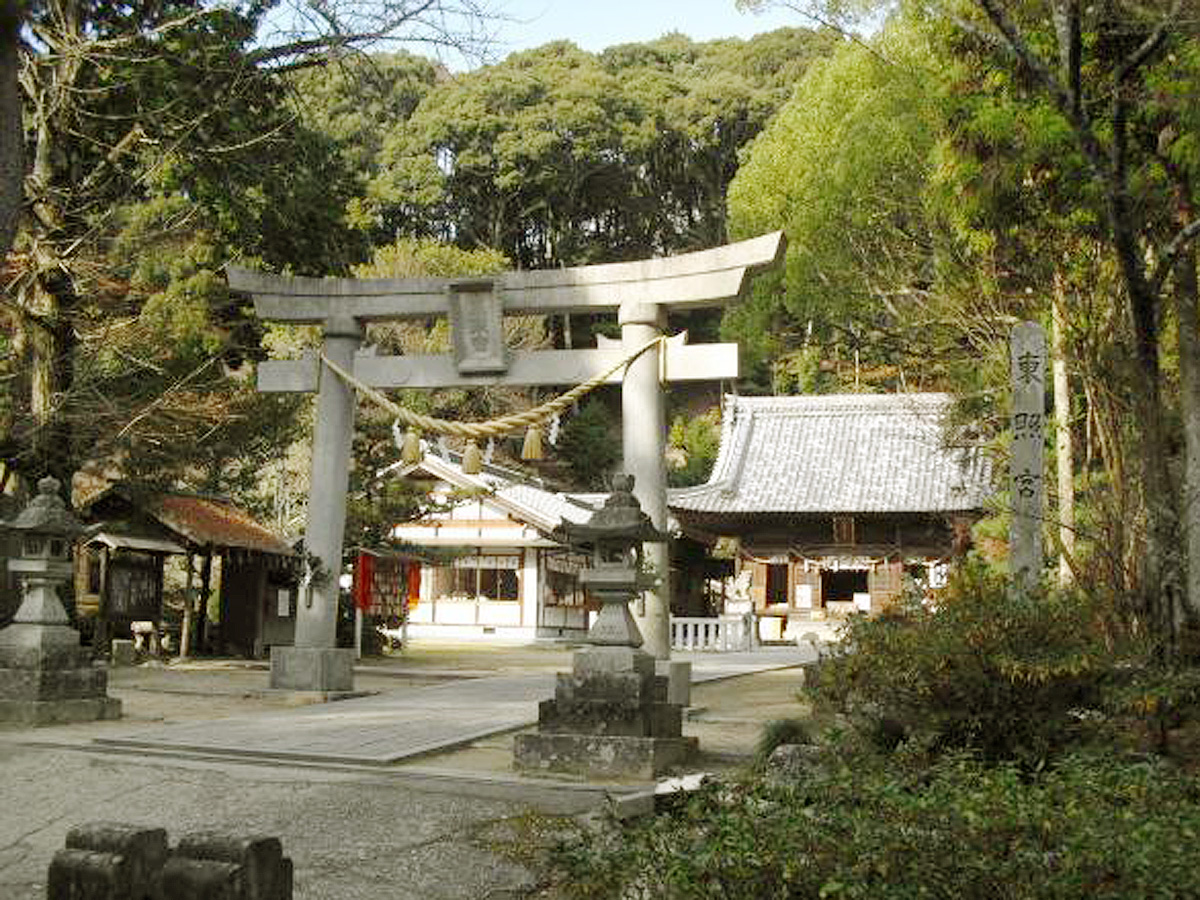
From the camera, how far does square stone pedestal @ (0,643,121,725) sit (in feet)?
33.7

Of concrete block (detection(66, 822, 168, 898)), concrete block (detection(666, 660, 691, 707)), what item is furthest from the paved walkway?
concrete block (detection(66, 822, 168, 898))

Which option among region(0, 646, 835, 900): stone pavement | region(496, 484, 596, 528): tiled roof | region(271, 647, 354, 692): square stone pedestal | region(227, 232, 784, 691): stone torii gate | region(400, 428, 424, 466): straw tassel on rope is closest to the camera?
region(0, 646, 835, 900): stone pavement

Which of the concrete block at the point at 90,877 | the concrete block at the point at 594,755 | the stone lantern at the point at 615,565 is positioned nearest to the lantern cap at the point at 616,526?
the stone lantern at the point at 615,565

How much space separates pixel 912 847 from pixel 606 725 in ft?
17.0

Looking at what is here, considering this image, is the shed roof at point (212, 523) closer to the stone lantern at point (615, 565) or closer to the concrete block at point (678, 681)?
the concrete block at point (678, 681)

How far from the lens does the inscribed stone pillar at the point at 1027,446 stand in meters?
9.89

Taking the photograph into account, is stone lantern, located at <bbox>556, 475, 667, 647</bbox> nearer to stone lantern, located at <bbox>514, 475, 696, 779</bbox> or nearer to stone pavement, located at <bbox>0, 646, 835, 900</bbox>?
stone lantern, located at <bbox>514, 475, 696, 779</bbox>

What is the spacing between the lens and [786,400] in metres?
33.9

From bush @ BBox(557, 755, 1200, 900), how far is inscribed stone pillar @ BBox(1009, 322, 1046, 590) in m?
6.07

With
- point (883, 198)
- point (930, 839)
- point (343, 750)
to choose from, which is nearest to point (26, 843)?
point (343, 750)

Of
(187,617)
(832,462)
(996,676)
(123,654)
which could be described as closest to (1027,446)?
(996,676)

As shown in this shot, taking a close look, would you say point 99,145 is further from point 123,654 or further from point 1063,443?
point 1063,443

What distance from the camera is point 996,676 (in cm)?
664

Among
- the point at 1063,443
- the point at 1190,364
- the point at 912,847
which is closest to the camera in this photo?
the point at 912,847
